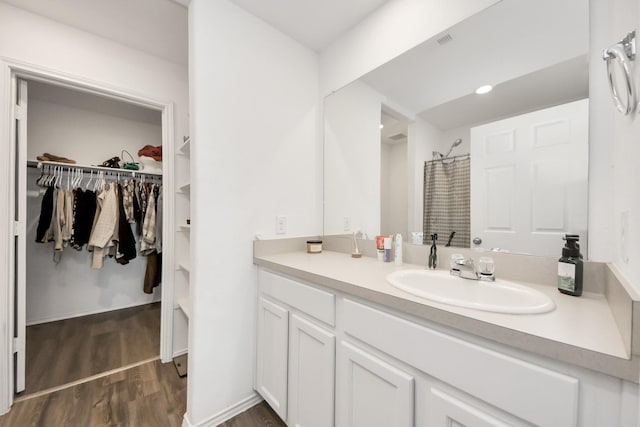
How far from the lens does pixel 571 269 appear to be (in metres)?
0.81

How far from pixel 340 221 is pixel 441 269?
0.76 m

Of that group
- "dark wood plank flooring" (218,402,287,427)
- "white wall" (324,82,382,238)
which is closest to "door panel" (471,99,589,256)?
"white wall" (324,82,382,238)

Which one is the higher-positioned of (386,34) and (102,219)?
(386,34)

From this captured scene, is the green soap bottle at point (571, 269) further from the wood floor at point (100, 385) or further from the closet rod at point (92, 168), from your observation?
the closet rod at point (92, 168)

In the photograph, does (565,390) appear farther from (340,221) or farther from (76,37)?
(76,37)

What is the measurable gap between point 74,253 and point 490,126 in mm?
4054

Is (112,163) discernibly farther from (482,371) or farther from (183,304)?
(482,371)

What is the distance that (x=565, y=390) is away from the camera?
510 mm

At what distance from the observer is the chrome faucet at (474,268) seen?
3.28 ft

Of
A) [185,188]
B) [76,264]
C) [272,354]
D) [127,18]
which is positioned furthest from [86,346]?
[127,18]

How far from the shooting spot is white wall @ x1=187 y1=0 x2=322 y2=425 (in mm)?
→ 1335

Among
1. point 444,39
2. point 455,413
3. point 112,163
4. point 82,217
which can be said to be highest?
point 444,39

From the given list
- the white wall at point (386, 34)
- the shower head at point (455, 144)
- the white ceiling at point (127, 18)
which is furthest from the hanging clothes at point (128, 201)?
the shower head at point (455, 144)

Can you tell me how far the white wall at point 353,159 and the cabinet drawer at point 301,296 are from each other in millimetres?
620
